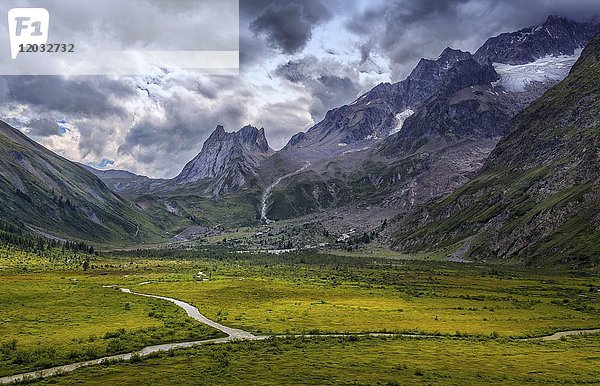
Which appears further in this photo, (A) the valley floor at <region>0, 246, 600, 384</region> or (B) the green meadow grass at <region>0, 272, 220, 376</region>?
(B) the green meadow grass at <region>0, 272, 220, 376</region>

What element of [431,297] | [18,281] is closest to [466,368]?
[431,297]

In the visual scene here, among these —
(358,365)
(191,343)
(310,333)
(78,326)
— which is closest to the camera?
(358,365)

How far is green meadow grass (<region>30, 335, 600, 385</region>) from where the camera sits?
4731 cm

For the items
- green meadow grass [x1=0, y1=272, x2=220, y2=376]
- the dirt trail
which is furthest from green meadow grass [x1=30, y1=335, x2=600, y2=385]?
green meadow grass [x1=0, y1=272, x2=220, y2=376]

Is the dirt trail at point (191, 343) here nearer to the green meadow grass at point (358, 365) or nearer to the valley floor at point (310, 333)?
the valley floor at point (310, 333)

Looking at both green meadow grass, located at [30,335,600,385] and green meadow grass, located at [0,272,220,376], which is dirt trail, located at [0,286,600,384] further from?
green meadow grass, located at [30,335,600,385]

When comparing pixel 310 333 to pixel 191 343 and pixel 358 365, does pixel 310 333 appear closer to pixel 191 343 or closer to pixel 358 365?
pixel 191 343

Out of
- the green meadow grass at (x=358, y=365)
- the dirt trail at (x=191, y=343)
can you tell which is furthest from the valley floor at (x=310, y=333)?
the dirt trail at (x=191, y=343)

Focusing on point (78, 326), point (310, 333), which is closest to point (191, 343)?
point (310, 333)

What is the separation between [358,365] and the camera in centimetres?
5409

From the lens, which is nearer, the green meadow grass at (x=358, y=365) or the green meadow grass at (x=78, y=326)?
the green meadow grass at (x=358, y=365)

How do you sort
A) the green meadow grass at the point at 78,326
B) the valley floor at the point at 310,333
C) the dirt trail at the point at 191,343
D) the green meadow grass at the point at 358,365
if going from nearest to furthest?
the green meadow grass at the point at 358,365 → the dirt trail at the point at 191,343 → the valley floor at the point at 310,333 → the green meadow grass at the point at 78,326

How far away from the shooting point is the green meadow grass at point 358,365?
1863 inches

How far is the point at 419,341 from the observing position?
7175 centimetres
